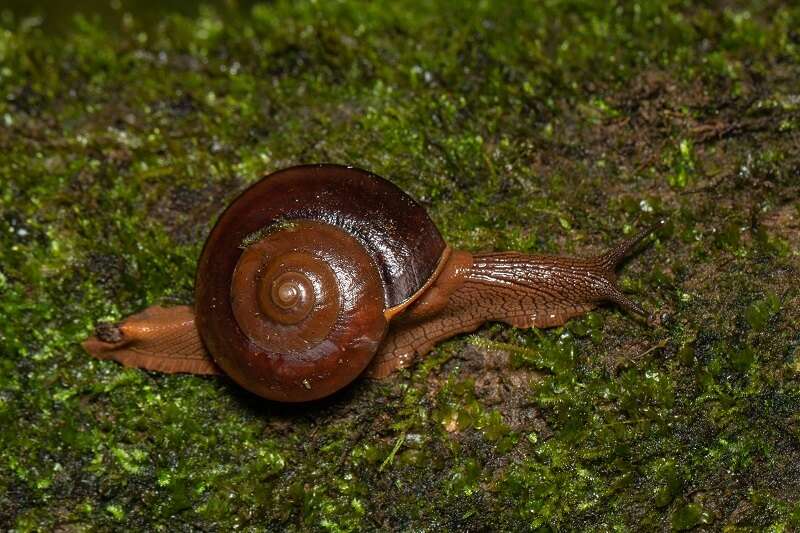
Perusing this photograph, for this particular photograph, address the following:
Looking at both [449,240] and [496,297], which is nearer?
[496,297]

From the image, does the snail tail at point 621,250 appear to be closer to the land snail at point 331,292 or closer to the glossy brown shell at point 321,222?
the land snail at point 331,292

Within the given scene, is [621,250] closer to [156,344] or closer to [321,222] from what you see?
[321,222]

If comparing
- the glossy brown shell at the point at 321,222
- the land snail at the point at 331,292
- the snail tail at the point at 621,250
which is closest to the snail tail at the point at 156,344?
the land snail at the point at 331,292

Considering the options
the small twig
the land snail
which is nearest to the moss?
the small twig

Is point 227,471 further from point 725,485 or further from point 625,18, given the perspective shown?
point 625,18

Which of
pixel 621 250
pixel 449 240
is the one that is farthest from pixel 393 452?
pixel 621 250

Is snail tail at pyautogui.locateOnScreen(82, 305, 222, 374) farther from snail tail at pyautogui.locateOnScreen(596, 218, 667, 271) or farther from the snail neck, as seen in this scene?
snail tail at pyautogui.locateOnScreen(596, 218, 667, 271)

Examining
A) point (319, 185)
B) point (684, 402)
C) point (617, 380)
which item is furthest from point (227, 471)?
point (684, 402)
